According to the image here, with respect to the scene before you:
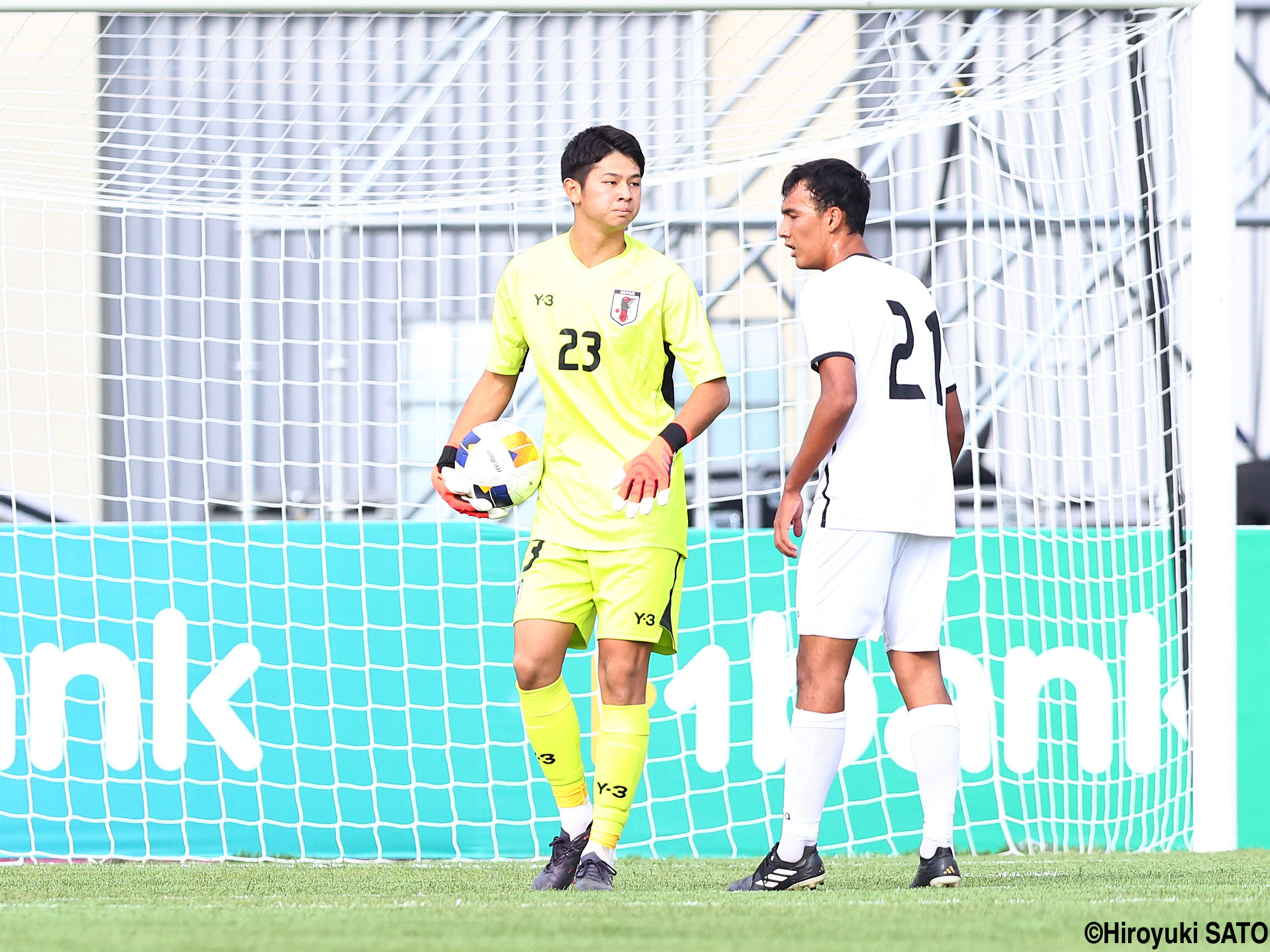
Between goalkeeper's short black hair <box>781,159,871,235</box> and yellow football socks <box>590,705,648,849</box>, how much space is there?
3.90 feet

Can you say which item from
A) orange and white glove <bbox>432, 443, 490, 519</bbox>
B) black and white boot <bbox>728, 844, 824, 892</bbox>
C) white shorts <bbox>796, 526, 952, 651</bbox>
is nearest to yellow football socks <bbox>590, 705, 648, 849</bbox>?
black and white boot <bbox>728, 844, 824, 892</bbox>

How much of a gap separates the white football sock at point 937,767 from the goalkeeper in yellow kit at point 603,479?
0.58 meters

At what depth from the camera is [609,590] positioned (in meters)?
3.38

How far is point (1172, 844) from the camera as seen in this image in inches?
192

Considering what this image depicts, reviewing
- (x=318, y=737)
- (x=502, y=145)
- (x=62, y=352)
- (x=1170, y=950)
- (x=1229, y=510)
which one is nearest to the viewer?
(x=1170, y=950)

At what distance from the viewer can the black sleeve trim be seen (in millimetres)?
3273

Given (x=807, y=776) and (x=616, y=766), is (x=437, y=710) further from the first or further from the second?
(x=807, y=776)

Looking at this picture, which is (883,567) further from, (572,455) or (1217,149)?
(1217,149)

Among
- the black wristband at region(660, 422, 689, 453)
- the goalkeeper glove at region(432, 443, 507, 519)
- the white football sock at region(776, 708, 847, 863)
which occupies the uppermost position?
the black wristband at region(660, 422, 689, 453)

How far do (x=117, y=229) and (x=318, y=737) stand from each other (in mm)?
4725

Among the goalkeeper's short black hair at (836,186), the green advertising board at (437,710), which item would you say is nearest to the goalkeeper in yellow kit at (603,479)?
the goalkeeper's short black hair at (836,186)

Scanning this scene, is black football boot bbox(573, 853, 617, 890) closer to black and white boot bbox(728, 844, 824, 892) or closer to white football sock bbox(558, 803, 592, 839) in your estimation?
white football sock bbox(558, 803, 592, 839)

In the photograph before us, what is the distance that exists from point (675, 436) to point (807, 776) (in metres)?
0.78

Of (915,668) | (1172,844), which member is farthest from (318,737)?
(1172,844)
